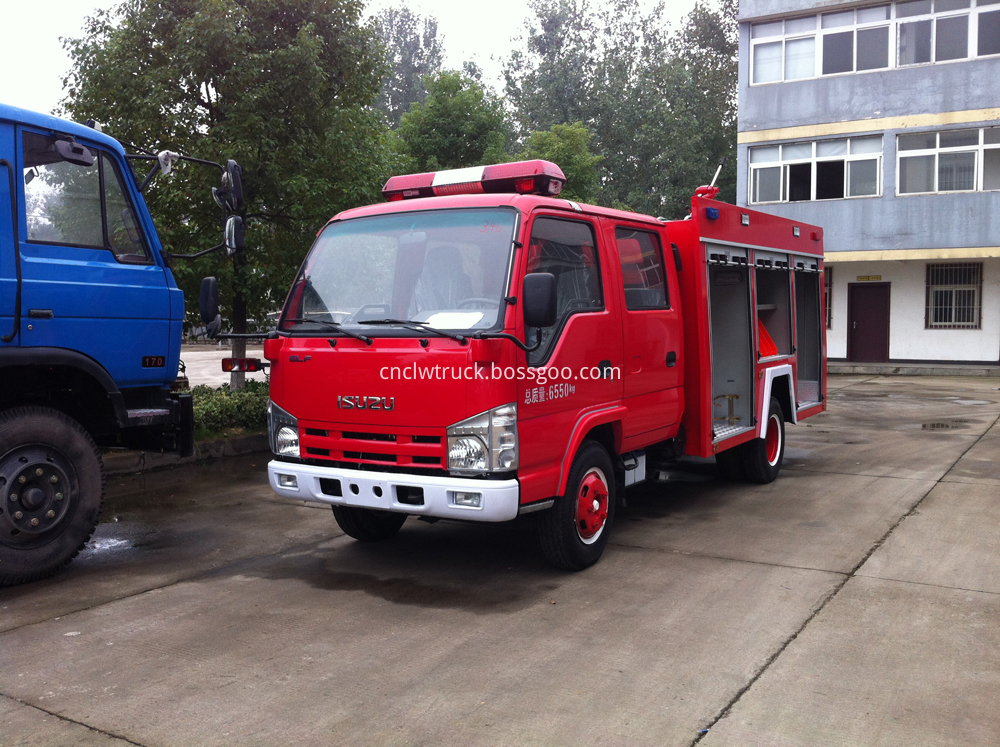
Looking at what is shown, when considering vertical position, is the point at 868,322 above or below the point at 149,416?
above

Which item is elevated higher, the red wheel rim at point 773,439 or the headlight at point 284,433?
the headlight at point 284,433

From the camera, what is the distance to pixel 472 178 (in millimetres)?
6258

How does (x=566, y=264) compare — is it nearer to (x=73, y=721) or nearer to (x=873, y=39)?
(x=73, y=721)

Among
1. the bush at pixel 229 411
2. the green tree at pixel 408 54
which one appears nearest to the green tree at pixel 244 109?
the bush at pixel 229 411

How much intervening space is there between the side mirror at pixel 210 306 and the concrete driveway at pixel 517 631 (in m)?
1.60

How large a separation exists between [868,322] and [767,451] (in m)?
16.9

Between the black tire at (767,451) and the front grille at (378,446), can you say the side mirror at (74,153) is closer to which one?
the front grille at (378,446)

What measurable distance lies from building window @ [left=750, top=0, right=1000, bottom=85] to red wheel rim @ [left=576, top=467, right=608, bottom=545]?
20125 millimetres

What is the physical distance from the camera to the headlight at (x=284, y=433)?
19.1 feet

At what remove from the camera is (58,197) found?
5.83 m

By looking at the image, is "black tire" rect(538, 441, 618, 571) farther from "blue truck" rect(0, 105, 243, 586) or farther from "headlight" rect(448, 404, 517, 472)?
"blue truck" rect(0, 105, 243, 586)

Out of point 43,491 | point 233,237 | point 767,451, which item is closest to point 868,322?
point 767,451

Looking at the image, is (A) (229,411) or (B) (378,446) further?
(A) (229,411)

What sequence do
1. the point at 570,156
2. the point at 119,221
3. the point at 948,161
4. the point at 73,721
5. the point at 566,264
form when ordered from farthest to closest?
the point at 570,156, the point at 948,161, the point at 119,221, the point at 566,264, the point at 73,721
